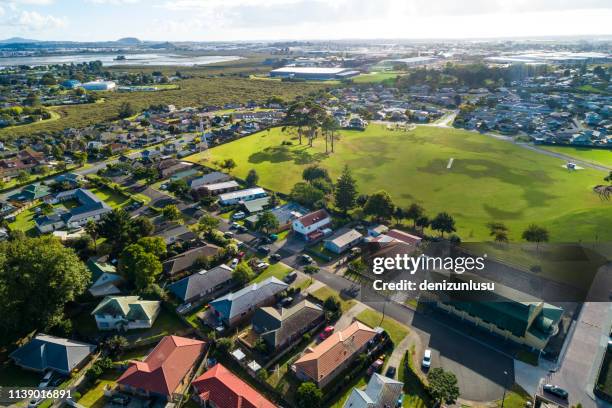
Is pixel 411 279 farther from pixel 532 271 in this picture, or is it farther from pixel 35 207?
pixel 35 207

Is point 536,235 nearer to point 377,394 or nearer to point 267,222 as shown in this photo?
point 377,394

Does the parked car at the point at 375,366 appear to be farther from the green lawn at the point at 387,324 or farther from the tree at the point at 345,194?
the tree at the point at 345,194

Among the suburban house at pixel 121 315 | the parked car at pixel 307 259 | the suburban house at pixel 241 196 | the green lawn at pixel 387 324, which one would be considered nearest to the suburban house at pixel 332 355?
the green lawn at pixel 387 324

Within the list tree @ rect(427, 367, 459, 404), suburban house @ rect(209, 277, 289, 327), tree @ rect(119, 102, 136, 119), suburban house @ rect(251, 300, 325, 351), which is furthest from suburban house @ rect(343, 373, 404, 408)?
tree @ rect(119, 102, 136, 119)

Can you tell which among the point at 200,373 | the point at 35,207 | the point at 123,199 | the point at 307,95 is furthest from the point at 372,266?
the point at 307,95

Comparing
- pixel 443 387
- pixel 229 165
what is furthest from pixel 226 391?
pixel 229 165

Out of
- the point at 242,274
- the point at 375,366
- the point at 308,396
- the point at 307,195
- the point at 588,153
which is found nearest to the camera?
the point at 308,396
